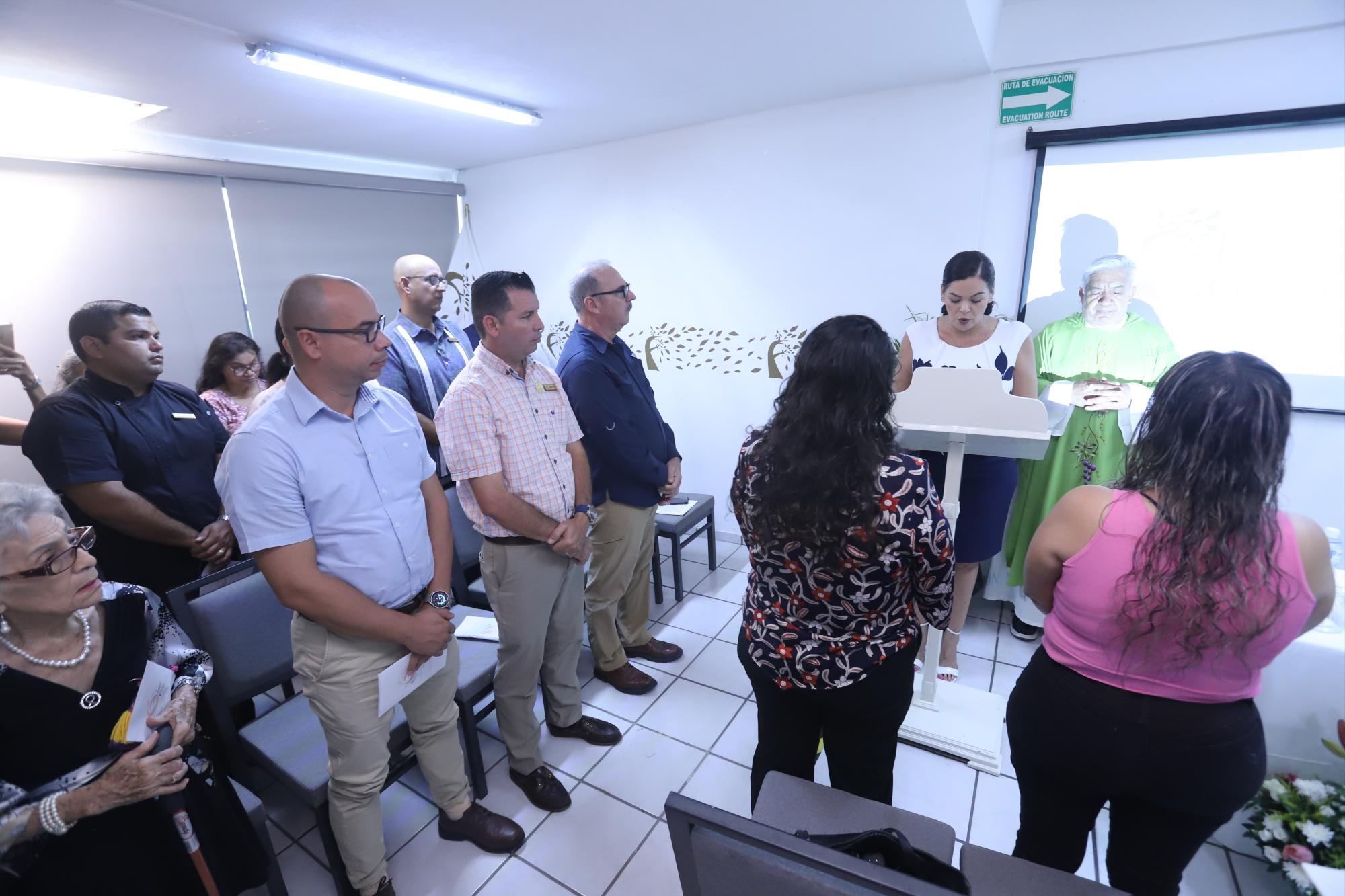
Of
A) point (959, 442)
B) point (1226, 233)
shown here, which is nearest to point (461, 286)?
point (959, 442)

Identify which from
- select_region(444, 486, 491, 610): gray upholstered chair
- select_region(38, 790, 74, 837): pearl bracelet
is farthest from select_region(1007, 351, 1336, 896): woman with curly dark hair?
select_region(444, 486, 491, 610): gray upholstered chair

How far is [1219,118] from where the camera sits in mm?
2342

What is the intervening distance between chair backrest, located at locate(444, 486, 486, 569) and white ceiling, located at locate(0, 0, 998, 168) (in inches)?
69.1

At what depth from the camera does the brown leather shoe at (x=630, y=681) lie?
250 cm

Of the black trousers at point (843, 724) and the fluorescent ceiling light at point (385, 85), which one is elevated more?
the fluorescent ceiling light at point (385, 85)

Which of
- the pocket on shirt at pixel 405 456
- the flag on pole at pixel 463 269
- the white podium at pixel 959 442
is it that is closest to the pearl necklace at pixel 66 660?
the pocket on shirt at pixel 405 456

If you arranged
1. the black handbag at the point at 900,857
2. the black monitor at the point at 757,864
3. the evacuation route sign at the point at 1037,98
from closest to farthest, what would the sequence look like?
1. the black monitor at the point at 757,864
2. the black handbag at the point at 900,857
3. the evacuation route sign at the point at 1037,98

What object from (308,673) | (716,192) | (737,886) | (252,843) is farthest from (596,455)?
(716,192)

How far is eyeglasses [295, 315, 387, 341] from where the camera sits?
4.43 ft

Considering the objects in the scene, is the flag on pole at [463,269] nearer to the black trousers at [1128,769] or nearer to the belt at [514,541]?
the belt at [514,541]

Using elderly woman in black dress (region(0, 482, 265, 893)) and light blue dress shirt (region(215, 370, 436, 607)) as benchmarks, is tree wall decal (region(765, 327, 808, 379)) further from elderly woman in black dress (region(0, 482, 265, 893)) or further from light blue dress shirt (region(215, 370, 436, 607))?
elderly woman in black dress (region(0, 482, 265, 893))

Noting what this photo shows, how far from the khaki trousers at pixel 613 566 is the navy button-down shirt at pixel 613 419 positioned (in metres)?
0.07

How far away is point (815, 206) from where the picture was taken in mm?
3279

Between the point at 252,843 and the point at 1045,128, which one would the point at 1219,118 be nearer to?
the point at 1045,128
